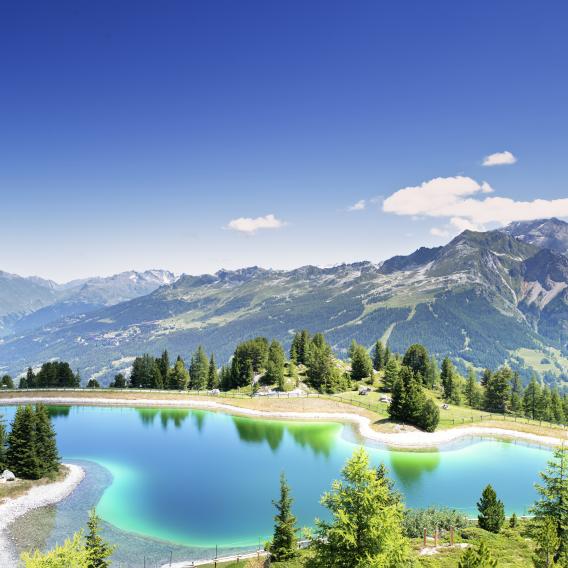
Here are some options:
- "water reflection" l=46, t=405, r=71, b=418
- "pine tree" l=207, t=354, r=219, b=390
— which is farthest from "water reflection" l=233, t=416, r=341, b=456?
"water reflection" l=46, t=405, r=71, b=418

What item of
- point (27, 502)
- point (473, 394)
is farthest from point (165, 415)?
point (473, 394)

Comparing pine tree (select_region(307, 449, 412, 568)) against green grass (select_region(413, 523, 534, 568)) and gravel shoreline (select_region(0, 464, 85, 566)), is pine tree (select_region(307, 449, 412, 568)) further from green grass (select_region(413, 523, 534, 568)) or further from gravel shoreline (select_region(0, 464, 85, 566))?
gravel shoreline (select_region(0, 464, 85, 566))

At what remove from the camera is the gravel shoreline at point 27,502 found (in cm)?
4069

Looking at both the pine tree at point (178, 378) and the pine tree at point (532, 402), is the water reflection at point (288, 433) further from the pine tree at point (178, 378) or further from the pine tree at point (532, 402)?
the pine tree at point (532, 402)

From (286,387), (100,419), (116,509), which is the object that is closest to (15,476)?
(116,509)

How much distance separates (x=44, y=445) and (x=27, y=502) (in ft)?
30.4

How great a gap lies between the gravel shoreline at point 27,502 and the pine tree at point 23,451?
2.65 meters

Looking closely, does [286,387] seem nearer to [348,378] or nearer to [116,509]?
[348,378]

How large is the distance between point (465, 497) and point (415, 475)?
858cm

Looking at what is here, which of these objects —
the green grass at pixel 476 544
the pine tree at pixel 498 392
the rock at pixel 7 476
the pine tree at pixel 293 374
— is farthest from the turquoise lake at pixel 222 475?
the pine tree at pixel 498 392

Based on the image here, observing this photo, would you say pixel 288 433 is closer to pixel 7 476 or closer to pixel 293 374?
pixel 293 374

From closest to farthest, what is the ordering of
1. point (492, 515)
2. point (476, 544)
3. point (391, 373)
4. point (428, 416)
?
point (476, 544) < point (492, 515) < point (428, 416) < point (391, 373)

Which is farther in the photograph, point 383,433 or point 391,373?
point 391,373

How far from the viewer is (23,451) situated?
5788 centimetres
